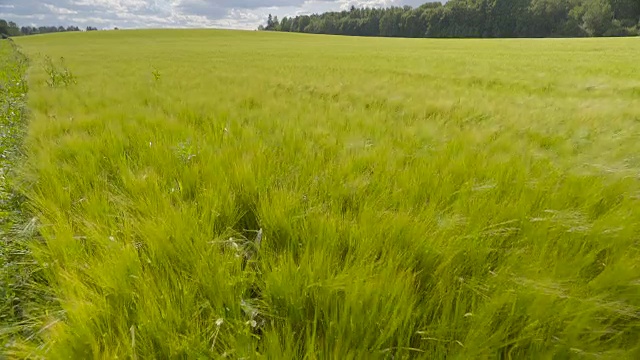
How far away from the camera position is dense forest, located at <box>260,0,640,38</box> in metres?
59.8

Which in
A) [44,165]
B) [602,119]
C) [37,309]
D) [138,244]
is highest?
[602,119]

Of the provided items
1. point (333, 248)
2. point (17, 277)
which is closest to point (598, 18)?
point (333, 248)

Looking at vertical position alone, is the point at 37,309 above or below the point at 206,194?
below

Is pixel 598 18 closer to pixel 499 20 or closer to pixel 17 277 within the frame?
pixel 499 20

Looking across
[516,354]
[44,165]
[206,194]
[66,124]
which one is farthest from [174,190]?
[66,124]

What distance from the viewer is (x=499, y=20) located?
238 ft

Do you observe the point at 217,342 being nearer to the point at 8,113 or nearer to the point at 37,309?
the point at 37,309

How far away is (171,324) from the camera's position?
2.81 feet

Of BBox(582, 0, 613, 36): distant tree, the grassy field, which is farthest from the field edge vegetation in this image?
BBox(582, 0, 613, 36): distant tree

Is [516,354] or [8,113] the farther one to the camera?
[8,113]

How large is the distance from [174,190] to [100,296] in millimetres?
717

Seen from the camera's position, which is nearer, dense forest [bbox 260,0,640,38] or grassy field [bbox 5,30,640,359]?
grassy field [bbox 5,30,640,359]

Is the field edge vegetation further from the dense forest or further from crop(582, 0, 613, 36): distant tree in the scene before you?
crop(582, 0, 613, 36): distant tree

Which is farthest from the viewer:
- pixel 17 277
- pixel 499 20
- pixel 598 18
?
pixel 499 20
